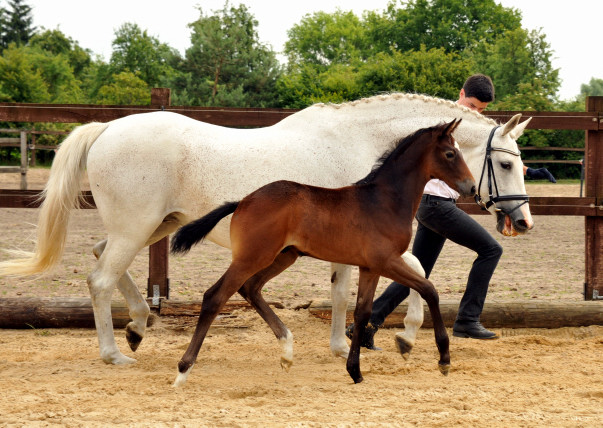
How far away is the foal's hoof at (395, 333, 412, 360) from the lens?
4.63m

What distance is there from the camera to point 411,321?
15.6ft

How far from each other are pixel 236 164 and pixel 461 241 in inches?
65.6

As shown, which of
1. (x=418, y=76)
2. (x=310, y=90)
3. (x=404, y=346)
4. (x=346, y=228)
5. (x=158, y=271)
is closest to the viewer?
(x=346, y=228)

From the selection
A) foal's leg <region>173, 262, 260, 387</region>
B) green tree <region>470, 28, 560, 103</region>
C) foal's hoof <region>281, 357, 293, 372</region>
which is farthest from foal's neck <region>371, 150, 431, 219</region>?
green tree <region>470, 28, 560, 103</region>

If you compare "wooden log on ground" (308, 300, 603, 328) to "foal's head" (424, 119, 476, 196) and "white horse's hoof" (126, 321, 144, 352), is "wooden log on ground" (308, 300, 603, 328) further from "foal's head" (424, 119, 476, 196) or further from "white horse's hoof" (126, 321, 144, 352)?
"foal's head" (424, 119, 476, 196)

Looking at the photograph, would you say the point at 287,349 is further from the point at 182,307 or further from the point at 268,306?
the point at 182,307

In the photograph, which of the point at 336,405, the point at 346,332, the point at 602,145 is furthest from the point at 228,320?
the point at 602,145

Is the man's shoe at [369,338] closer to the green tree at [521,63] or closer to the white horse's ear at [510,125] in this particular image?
the white horse's ear at [510,125]

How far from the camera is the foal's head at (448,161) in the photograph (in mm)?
4227

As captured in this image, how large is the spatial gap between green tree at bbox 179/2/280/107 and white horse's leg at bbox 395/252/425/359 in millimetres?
27814

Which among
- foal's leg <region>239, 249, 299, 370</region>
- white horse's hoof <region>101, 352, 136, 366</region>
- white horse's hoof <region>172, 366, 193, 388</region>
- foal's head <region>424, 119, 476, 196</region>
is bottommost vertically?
white horse's hoof <region>101, 352, 136, 366</region>

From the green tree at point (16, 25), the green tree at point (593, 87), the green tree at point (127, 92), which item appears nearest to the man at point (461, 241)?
the green tree at point (127, 92)

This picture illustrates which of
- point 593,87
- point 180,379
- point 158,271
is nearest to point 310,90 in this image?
point 158,271

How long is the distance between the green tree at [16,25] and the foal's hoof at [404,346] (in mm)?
64029
